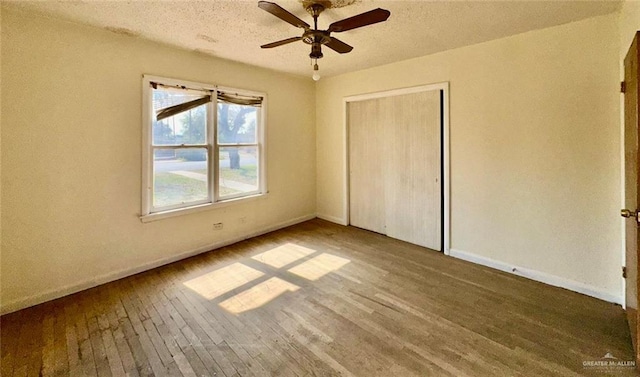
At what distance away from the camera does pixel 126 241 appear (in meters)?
3.21

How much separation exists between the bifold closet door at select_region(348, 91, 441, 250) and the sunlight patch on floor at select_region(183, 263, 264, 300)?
7.25 ft

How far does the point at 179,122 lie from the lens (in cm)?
359

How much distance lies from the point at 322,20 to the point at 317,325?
2692 mm

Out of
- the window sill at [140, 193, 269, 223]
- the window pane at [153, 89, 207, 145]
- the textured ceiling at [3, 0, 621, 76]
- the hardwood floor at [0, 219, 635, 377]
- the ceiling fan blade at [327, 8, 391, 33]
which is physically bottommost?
the hardwood floor at [0, 219, 635, 377]

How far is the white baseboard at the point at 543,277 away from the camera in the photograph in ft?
8.80

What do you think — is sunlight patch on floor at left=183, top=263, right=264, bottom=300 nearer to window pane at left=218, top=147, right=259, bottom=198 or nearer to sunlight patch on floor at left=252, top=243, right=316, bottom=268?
sunlight patch on floor at left=252, top=243, right=316, bottom=268

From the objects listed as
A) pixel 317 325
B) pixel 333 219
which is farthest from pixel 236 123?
pixel 317 325

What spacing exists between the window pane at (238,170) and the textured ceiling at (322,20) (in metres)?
1.36

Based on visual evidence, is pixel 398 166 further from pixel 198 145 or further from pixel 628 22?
pixel 198 145

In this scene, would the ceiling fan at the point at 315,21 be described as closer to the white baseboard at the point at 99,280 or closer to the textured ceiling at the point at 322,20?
the textured ceiling at the point at 322,20

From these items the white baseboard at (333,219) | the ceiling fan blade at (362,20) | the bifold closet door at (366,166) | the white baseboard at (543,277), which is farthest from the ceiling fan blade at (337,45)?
the white baseboard at (333,219)

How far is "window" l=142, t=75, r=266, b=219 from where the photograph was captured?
3.39 metres

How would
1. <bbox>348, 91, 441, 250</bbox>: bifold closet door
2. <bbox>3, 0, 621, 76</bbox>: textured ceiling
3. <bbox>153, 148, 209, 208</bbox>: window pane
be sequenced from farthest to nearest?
<bbox>348, 91, 441, 250</bbox>: bifold closet door
<bbox>153, 148, 209, 208</bbox>: window pane
<bbox>3, 0, 621, 76</bbox>: textured ceiling

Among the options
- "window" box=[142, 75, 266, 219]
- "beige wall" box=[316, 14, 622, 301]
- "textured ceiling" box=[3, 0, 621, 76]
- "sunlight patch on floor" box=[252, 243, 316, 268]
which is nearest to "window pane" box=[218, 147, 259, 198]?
"window" box=[142, 75, 266, 219]
